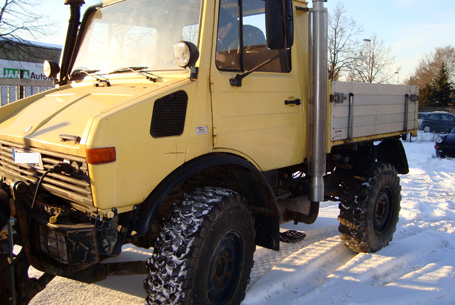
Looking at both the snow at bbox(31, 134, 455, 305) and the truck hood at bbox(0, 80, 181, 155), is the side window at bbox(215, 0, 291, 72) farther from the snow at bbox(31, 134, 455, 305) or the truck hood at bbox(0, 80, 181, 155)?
the snow at bbox(31, 134, 455, 305)

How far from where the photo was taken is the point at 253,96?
11.0ft

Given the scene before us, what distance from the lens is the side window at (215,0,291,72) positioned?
3.15 meters

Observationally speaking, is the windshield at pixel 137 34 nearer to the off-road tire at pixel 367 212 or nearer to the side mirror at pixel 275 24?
the side mirror at pixel 275 24

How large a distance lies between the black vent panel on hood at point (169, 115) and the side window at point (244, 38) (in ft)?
1.63

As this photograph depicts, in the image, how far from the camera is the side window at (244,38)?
10.3 ft

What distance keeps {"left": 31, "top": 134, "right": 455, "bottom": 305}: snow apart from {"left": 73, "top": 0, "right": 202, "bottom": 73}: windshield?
1.98 metres

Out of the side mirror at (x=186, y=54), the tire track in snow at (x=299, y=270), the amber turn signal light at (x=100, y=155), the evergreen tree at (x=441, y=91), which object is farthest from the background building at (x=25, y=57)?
the evergreen tree at (x=441, y=91)

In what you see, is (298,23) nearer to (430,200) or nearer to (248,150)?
(248,150)

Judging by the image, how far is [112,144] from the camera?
239 centimetres

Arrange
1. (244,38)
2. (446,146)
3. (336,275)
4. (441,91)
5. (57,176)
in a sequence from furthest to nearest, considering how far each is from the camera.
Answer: (441,91) → (446,146) → (336,275) → (244,38) → (57,176)

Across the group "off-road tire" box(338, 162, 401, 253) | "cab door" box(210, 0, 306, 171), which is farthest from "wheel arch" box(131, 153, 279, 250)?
"off-road tire" box(338, 162, 401, 253)

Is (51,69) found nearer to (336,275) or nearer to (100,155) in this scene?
(100,155)

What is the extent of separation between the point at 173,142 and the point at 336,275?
232cm

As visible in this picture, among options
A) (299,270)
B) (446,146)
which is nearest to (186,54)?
(299,270)
